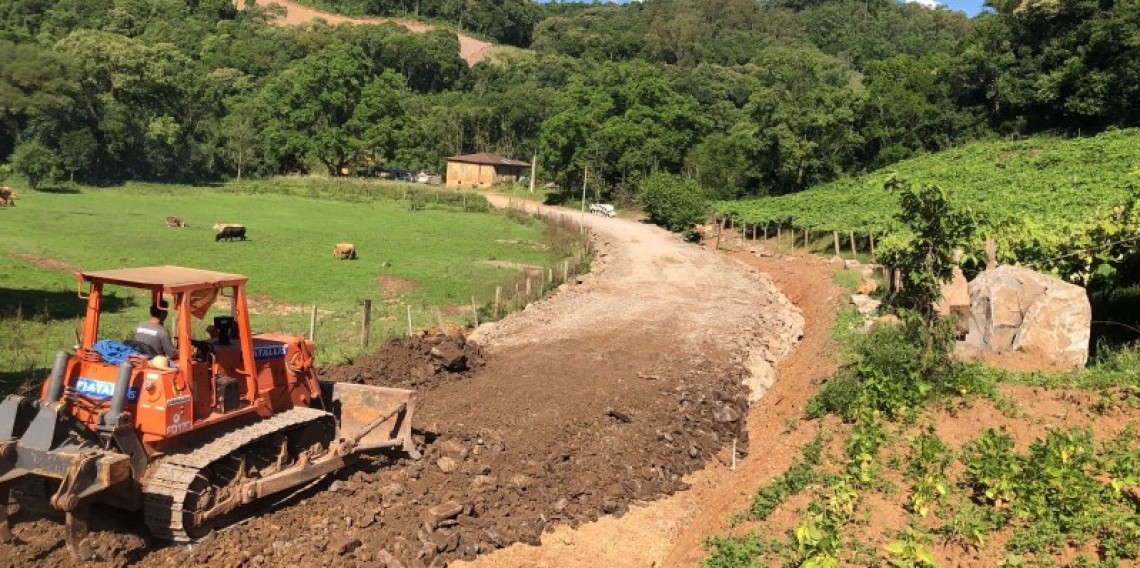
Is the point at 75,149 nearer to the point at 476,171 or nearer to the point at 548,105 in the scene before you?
the point at 476,171

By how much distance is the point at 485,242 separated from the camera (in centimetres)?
4391

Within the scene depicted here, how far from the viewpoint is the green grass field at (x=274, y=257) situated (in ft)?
66.4

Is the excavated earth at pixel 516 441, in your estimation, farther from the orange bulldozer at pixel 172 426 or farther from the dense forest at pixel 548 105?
the dense forest at pixel 548 105

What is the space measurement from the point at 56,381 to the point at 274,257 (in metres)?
25.9

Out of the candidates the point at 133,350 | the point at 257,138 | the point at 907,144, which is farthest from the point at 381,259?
the point at 257,138

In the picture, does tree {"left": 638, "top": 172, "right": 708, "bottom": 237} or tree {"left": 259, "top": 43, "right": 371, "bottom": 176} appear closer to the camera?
tree {"left": 638, "top": 172, "right": 708, "bottom": 237}

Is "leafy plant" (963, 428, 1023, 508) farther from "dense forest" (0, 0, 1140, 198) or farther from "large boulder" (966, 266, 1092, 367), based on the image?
"dense forest" (0, 0, 1140, 198)

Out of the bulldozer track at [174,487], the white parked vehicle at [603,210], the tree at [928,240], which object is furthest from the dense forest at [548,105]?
the bulldozer track at [174,487]

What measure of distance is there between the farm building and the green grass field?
2415 cm

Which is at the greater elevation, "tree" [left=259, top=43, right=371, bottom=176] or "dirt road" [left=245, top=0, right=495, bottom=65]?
"dirt road" [left=245, top=0, right=495, bottom=65]

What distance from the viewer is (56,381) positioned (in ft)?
26.2

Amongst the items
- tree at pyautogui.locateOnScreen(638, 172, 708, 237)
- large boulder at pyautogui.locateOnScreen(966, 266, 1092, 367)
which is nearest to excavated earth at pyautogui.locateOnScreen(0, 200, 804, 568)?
large boulder at pyautogui.locateOnScreen(966, 266, 1092, 367)

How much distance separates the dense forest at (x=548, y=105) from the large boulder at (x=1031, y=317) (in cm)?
4624

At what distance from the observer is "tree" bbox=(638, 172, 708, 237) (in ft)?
169
